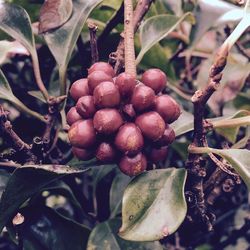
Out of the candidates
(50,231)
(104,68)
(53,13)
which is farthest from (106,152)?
(53,13)

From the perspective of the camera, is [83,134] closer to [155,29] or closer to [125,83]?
[125,83]

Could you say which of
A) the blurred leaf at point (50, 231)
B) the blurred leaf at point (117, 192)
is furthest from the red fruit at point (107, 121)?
the blurred leaf at point (117, 192)

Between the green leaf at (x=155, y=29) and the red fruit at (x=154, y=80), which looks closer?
the red fruit at (x=154, y=80)

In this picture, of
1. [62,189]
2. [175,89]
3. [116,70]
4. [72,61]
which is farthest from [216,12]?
[62,189]

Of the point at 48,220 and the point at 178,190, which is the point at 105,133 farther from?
the point at 48,220

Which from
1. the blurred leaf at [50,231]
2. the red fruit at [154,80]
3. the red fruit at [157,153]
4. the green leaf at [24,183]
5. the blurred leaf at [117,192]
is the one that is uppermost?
the red fruit at [154,80]

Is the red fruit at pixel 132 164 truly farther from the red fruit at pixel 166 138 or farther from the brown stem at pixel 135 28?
the brown stem at pixel 135 28

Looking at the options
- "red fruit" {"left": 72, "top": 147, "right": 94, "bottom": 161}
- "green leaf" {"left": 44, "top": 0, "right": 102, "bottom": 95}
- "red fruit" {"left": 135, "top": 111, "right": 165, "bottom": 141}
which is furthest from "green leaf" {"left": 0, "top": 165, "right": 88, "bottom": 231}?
"green leaf" {"left": 44, "top": 0, "right": 102, "bottom": 95}
